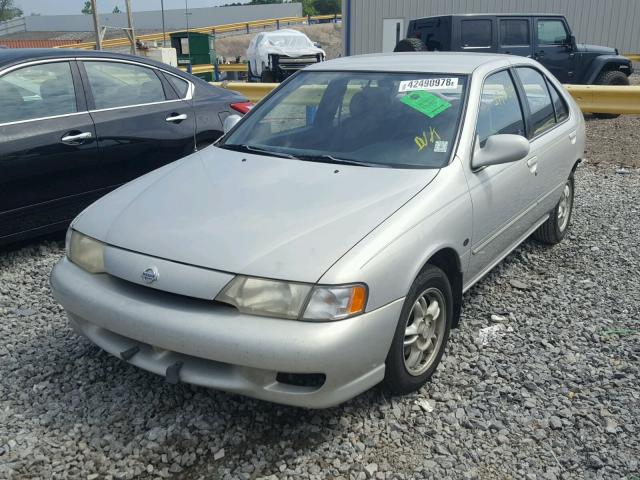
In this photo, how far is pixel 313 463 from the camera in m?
2.61

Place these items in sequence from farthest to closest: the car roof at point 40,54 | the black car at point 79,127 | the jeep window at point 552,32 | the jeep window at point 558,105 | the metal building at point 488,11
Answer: the metal building at point 488,11
the jeep window at point 552,32
the jeep window at point 558,105
the car roof at point 40,54
the black car at point 79,127

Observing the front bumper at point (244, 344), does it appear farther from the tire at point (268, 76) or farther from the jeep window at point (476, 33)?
the tire at point (268, 76)

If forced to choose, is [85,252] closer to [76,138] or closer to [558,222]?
[76,138]

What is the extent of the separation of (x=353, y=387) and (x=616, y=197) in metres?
5.25

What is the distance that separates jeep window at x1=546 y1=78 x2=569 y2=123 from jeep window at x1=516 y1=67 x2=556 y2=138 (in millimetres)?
85

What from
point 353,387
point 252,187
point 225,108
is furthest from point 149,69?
point 353,387

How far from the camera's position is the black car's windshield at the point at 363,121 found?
3389 millimetres

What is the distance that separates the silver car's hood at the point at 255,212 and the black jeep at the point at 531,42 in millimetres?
9983

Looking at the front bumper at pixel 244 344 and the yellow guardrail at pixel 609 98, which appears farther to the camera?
the yellow guardrail at pixel 609 98

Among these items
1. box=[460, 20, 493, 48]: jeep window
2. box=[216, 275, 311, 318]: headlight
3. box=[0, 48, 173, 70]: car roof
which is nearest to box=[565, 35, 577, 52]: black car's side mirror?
box=[460, 20, 493, 48]: jeep window

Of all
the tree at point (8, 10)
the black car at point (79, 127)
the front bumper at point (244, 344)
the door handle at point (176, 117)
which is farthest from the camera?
the tree at point (8, 10)

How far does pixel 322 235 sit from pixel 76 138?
2.91 m

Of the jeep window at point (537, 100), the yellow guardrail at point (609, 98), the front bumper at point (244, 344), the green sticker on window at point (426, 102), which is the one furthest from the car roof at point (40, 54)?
the yellow guardrail at point (609, 98)

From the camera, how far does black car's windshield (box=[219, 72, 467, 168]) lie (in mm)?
3389
